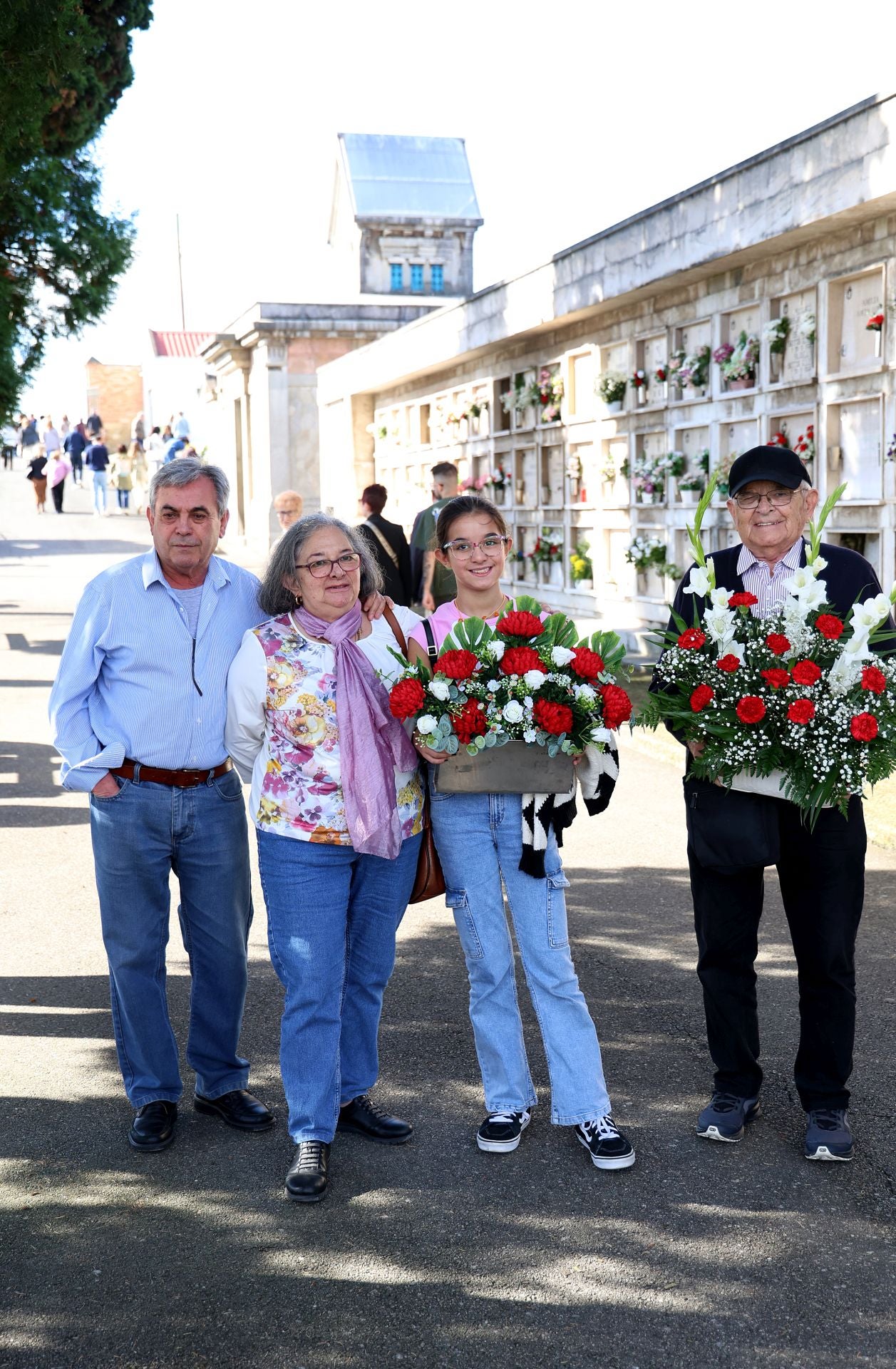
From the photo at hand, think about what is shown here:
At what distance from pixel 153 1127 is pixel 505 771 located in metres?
1.42

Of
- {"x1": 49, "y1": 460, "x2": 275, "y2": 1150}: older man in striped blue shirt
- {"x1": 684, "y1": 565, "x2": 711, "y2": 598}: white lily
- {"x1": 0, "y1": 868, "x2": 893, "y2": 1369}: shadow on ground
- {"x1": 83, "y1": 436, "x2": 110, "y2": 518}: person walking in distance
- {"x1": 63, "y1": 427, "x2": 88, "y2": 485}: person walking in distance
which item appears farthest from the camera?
{"x1": 63, "y1": 427, "x2": 88, "y2": 485}: person walking in distance

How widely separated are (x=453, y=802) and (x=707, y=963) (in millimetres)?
849

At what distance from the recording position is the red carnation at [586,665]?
138 inches

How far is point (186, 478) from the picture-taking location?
3.79 m

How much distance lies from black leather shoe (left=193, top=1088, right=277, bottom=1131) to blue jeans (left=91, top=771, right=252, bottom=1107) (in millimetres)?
28

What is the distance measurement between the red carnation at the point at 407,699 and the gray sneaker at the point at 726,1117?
140cm

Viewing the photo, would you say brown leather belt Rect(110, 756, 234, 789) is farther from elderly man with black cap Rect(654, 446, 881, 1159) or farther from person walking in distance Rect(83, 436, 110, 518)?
person walking in distance Rect(83, 436, 110, 518)

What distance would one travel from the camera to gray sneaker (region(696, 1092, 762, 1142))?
371 cm

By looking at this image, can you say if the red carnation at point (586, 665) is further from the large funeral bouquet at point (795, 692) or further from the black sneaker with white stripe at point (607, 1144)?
the black sneaker with white stripe at point (607, 1144)

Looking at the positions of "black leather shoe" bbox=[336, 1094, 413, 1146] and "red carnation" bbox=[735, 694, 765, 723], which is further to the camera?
"black leather shoe" bbox=[336, 1094, 413, 1146]

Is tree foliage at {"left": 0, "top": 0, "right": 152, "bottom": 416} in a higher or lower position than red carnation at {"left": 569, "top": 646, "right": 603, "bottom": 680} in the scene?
Answer: higher

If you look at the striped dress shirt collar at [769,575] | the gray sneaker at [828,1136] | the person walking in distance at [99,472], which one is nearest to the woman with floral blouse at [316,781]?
the striped dress shirt collar at [769,575]

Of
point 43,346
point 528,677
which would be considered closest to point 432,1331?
point 528,677

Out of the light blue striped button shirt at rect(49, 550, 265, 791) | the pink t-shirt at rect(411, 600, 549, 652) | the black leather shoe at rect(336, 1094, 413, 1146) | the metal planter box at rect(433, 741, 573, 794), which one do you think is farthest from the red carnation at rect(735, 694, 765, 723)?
the black leather shoe at rect(336, 1094, 413, 1146)
